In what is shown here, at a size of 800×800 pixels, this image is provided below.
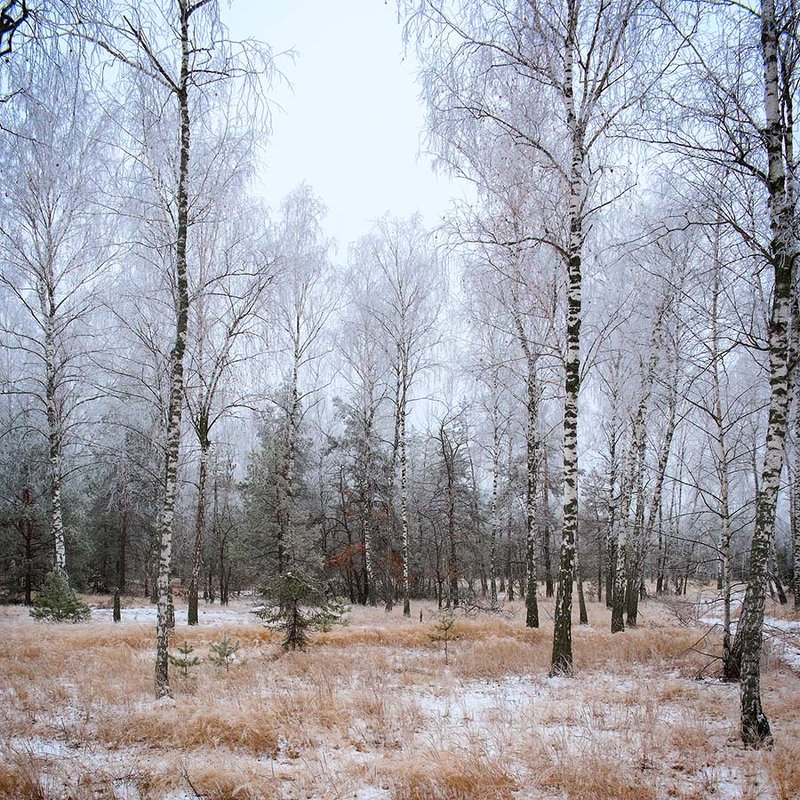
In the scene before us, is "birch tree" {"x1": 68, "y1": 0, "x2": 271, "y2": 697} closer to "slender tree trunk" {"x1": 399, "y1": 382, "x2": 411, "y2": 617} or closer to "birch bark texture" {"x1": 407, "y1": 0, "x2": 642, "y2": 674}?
"birch bark texture" {"x1": 407, "y1": 0, "x2": 642, "y2": 674}

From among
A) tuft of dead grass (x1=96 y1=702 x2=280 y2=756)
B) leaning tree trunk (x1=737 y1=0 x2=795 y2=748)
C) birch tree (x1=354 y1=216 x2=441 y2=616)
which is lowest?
tuft of dead grass (x1=96 y1=702 x2=280 y2=756)

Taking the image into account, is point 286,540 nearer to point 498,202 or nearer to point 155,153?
point 155,153

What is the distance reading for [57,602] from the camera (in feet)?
41.7

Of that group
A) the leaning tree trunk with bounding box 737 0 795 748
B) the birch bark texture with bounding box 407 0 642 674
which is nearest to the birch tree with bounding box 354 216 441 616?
the birch bark texture with bounding box 407 0 642 674

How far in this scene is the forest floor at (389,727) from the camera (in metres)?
3.82

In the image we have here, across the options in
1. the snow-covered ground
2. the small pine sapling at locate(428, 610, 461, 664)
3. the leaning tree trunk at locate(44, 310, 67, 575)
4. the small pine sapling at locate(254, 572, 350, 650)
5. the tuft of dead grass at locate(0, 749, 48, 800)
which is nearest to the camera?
the tuft of dead grass at locate(0, 749, 48, 800)

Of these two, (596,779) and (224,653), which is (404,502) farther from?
(596,779)

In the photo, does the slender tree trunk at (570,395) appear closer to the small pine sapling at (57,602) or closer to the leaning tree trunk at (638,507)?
the leaning tree trunk at (638,507)

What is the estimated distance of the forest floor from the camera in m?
3.82

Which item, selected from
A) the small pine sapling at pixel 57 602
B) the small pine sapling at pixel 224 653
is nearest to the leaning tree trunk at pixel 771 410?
the small pine sapling at pixel 224 653

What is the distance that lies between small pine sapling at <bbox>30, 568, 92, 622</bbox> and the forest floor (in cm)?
331

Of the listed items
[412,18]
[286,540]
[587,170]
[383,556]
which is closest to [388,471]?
[383,556]

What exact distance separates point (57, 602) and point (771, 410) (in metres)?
15.0

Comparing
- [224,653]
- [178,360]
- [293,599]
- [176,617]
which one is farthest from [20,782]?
[176,617]
